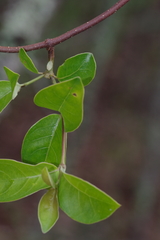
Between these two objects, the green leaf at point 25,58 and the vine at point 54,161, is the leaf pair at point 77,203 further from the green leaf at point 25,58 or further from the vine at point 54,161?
the green leaf at point 25,58

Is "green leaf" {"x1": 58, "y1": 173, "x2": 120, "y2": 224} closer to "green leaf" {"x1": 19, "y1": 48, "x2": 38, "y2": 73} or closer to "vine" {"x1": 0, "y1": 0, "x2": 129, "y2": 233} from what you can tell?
"vine" {"x1": 0, "y1": 0, "x2": 129, "y2": 233}

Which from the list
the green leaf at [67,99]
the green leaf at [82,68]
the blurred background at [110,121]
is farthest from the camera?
the blurred background at [110,121]

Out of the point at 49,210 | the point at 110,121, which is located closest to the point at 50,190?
the point at 49,210

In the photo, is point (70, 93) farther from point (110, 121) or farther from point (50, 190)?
point (110, 121)

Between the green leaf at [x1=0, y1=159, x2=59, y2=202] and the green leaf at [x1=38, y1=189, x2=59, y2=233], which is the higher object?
the green leaf at [x1=0, y1=159, x2=59, y2=202]

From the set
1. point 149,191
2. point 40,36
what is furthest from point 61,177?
point 149,191

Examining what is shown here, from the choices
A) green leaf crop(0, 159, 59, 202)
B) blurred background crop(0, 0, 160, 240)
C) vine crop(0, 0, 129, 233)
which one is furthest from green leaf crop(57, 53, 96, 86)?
blurred background crop(0, 0, 160, 240)

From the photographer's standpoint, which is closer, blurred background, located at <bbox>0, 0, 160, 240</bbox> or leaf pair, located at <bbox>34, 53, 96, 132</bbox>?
leaf pair, located at <bbox>34, 53, 96, 132</bbox>

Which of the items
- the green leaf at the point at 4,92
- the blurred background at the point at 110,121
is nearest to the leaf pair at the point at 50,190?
the green leaf at the point at 4,92
